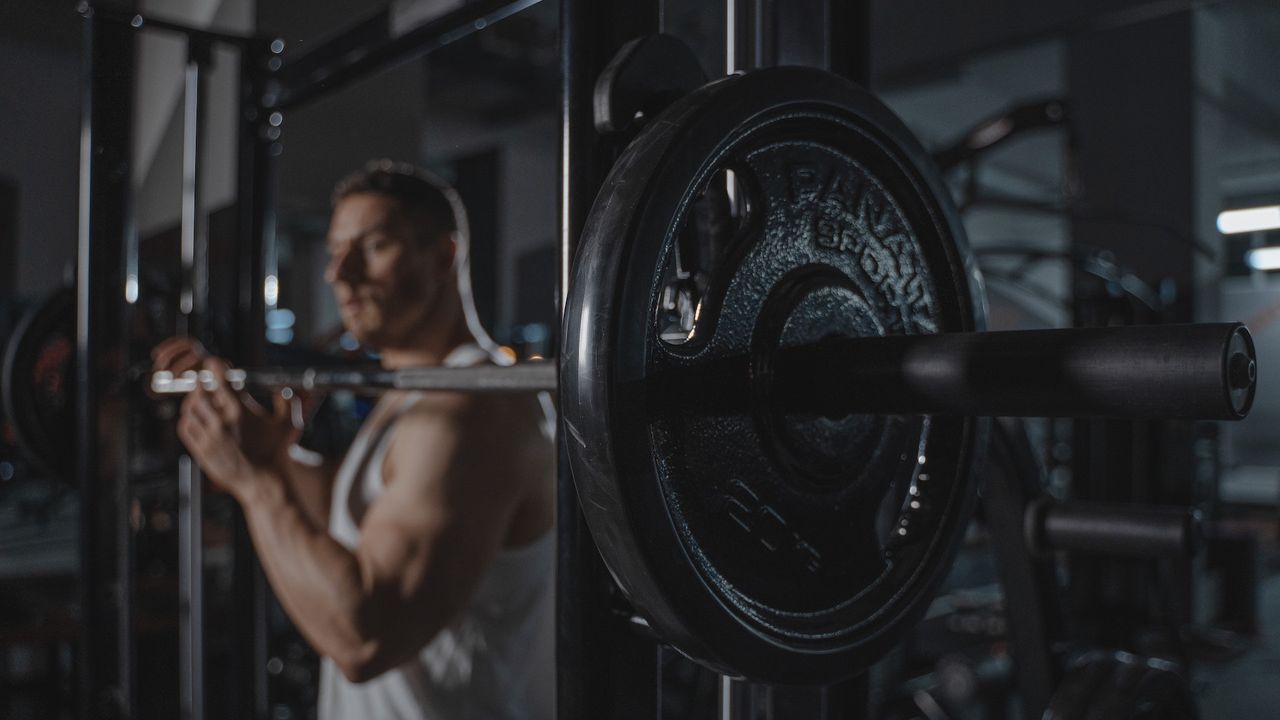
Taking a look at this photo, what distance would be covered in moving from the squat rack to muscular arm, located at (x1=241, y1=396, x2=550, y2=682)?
29 centimetres

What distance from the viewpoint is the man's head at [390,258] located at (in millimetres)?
1337

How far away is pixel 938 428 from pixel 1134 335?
0.24m

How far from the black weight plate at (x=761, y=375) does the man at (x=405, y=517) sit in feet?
2.03

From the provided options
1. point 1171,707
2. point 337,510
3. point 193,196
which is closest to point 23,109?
point 193,196

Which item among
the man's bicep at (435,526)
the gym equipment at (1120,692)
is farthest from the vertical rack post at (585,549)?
the man's bicep at (435,526)

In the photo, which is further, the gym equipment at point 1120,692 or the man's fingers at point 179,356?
the man's fingers at point 179,356

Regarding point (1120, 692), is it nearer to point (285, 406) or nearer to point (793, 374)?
point (793, 374)

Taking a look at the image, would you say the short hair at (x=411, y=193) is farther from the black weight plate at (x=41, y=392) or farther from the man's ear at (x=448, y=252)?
the black weight plate at (x=41, y=392)

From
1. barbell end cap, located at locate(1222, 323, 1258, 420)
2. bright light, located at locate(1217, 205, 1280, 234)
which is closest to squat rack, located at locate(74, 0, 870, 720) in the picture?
barbell end cap, located at locate(1222, 323, 1258, 420)

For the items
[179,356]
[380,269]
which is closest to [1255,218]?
[380,269]

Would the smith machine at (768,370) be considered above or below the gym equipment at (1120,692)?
above

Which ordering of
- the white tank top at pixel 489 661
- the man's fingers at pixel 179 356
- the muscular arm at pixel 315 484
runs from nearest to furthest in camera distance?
the white tank top at pixel 489 661
the man's fingers at pixel 179 356
the muscular arm at pixel 315 484

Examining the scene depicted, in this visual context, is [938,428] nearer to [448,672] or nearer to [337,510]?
[448,672]

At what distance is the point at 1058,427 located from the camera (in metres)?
2.99
